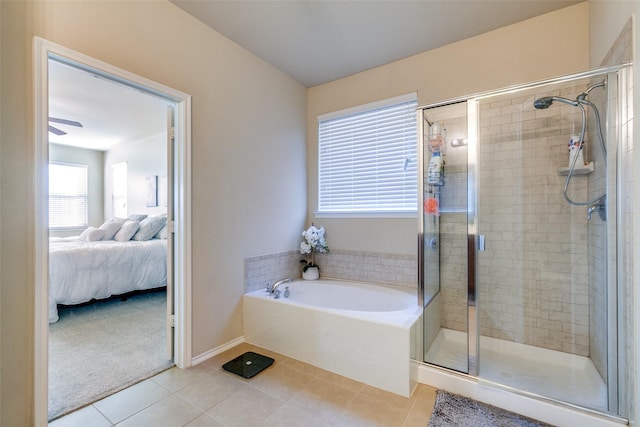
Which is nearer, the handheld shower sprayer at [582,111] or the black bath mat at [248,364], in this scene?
the handheld shower sprayer at [582,111]

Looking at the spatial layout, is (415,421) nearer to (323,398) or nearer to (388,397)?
(388,397)

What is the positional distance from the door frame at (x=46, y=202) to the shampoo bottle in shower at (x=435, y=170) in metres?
1.92

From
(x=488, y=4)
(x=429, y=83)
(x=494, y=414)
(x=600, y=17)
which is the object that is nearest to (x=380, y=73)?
(x=429, y=83)

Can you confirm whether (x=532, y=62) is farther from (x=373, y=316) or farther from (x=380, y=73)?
(x=373, y=316)

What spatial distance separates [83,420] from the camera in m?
1.59

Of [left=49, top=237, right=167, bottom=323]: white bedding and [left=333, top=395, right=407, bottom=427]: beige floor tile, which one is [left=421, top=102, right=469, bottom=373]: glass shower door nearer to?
[left=333, top=395, right=407, bottom=427]: beige floor tile

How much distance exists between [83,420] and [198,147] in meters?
1.87

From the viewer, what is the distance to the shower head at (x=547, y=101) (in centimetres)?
204

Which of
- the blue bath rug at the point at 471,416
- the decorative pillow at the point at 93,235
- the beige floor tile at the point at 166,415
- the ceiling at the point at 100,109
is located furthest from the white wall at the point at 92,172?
the blue bath rug at the point at 471,416

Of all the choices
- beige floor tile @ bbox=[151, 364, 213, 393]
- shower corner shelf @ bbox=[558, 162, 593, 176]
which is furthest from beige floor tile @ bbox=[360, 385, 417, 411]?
shower corner shelf @ bbox=[558, 162, 593, 176]

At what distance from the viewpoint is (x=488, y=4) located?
6.85 feet

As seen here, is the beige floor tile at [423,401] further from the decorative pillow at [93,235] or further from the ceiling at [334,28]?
the decorative pillow at [93,235]

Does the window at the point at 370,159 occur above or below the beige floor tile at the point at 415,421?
above

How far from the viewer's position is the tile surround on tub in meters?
2.75
